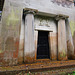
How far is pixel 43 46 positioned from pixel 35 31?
1.57 meters

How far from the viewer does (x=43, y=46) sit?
6402 millimetres

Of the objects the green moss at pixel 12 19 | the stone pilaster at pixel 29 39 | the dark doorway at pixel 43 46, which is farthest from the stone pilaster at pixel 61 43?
the green moss at pixel 12 19

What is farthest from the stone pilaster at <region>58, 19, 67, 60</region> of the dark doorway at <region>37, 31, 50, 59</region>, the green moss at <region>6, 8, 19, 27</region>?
the green moss at <region>6, 8, 19, 27</region>

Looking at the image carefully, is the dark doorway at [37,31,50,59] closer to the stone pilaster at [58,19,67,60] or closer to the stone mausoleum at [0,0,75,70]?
the stone mausoleum at [0,0,75,70]

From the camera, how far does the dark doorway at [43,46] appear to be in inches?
247

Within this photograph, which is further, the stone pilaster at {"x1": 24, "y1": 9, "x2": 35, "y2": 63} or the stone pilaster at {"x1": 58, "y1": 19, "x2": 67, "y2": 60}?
the stone pilaster at {"x1": 58, "y1": 19, "x2": 67, "y2": 60}

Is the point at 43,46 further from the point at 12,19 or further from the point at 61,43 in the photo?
the point at 12,19

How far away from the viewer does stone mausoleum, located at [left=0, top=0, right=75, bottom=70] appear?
14.9 feet

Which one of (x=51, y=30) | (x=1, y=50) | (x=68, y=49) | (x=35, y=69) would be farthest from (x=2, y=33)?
(x=68, y=49)

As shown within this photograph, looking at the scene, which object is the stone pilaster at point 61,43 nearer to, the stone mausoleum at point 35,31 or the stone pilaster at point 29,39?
the stone mausoleum at point 35,31

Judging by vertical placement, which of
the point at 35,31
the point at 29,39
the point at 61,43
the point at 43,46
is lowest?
the point at 43,46

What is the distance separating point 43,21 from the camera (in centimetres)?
643

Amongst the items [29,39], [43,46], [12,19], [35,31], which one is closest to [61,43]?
[43,46]

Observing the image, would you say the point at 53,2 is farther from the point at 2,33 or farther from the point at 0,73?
the point at 0,73
